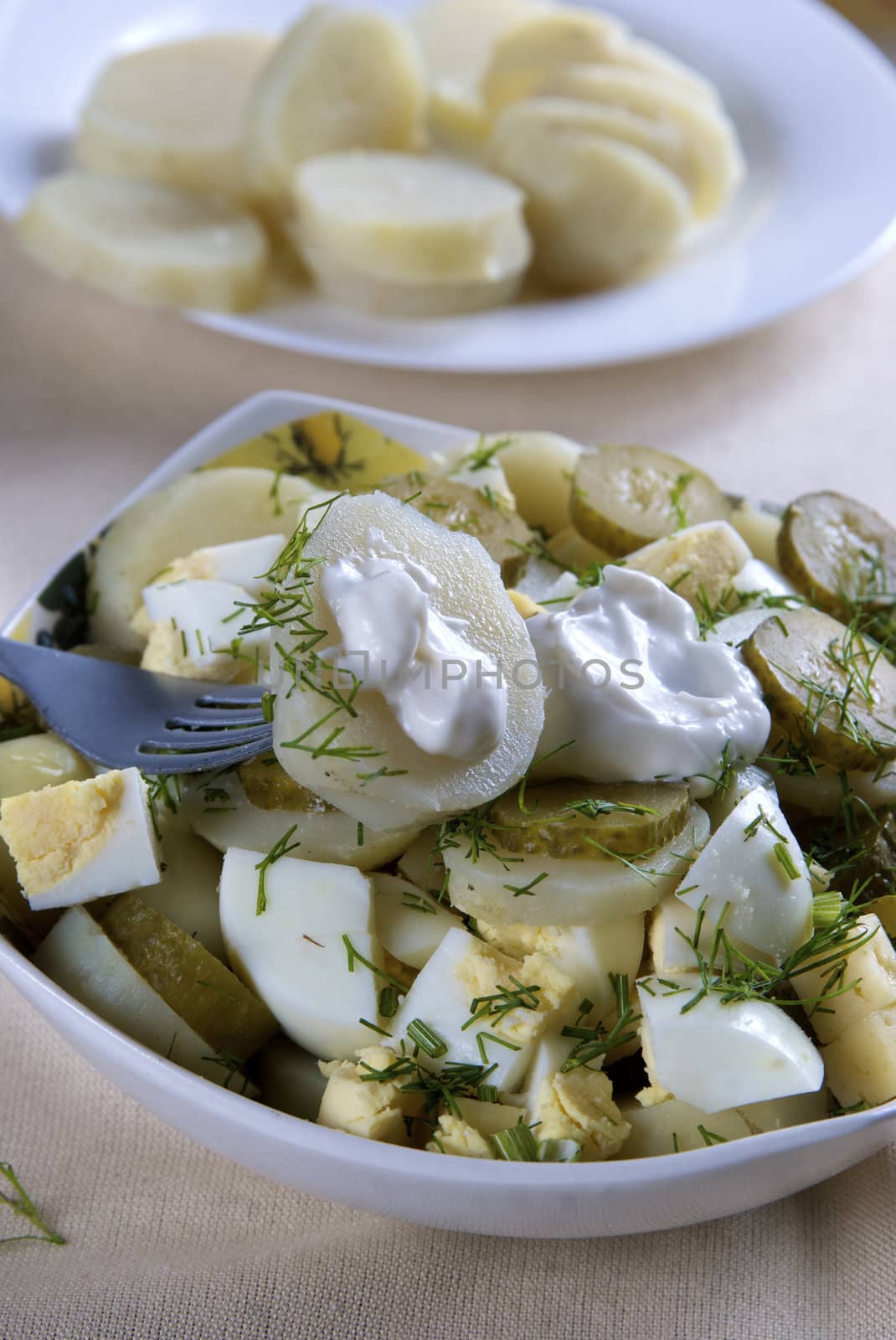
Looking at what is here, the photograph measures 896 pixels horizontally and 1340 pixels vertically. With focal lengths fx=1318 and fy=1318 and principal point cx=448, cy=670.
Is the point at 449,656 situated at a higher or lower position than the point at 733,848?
higher

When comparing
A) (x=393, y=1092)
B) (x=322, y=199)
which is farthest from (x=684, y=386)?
(x=393, y=1092)

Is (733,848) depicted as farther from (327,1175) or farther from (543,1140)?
(327,1175)

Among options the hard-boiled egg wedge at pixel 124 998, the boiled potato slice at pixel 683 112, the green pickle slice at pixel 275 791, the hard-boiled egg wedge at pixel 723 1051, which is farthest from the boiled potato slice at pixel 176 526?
the boiled potato slice at pixel 683 112

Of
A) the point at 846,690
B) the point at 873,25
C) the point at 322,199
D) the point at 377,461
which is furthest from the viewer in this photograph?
the point at 873,25

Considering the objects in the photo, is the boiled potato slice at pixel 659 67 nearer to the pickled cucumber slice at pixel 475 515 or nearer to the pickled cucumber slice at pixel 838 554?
the pickled cucumber slice at pixel 838 554

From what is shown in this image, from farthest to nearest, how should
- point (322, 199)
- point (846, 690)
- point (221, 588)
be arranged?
point (322, 199) < point (221, 588) < point (846, 690)

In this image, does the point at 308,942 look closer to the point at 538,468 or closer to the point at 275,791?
the point at 275,791

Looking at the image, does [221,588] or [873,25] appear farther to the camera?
[873,25]
